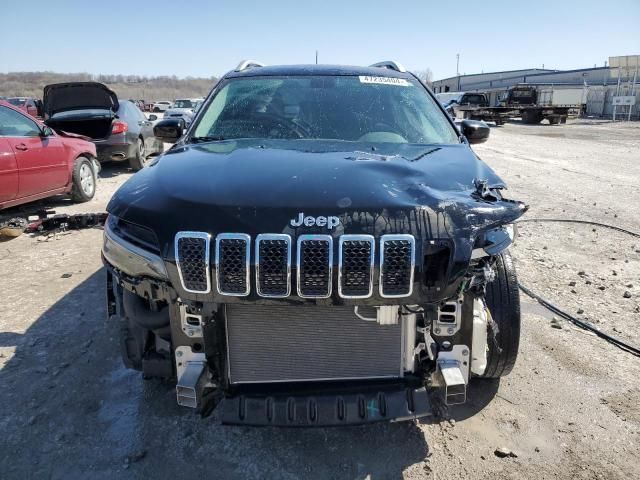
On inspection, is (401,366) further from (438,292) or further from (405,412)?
(438,292)

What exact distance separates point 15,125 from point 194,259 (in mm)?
6082

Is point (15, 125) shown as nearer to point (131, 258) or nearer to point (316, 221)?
point (131, 258)

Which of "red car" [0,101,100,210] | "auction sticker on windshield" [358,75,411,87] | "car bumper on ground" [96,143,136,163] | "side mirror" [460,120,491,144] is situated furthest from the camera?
"car bumper on ground" [96,143,136,163]

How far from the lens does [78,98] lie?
10.5 metres

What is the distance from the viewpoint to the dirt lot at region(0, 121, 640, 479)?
240 cm

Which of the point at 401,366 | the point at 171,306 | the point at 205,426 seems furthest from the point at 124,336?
the point at 401,366

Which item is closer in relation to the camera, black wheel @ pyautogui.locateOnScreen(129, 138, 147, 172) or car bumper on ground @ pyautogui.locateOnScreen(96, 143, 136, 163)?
car bumper on ground @ pyautogui.locateOnScreen(96, 143, 136, 163)

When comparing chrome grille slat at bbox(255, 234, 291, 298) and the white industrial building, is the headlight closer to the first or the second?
chrome grille slat at bbox(255, 234, 291, 298)

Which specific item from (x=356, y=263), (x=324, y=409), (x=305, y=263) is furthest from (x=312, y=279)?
(x=324, y=409)

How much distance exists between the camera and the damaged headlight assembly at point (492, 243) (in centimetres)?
212

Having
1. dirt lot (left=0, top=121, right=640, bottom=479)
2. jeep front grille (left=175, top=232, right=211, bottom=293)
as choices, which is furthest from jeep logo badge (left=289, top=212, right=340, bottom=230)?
dirt lot (left=0, top=121, right=640, bottom=479)

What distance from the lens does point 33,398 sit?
114 inches

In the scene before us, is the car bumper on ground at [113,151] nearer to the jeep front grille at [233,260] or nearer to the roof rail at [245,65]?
the roof rail at [245,65]

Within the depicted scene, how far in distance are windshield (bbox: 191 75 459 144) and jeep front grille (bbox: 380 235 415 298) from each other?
1.29 meters
